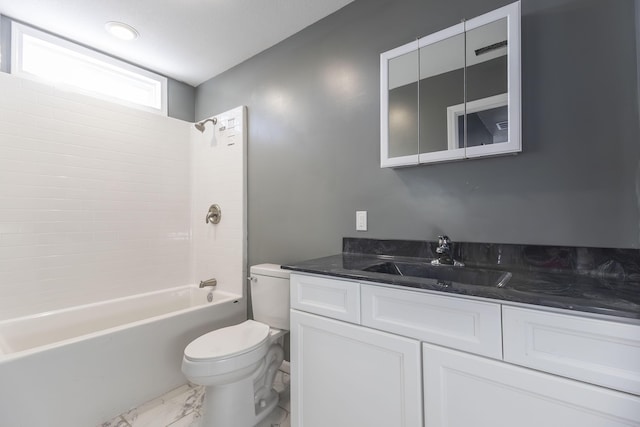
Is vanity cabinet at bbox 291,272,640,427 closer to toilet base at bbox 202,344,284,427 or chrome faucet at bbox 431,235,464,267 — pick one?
toilet base at bbox 202,344,284,427

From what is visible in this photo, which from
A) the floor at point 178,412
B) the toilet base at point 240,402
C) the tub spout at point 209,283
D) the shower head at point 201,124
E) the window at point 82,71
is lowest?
the floor at point 178,412

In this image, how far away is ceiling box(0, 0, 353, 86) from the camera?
5.85ft

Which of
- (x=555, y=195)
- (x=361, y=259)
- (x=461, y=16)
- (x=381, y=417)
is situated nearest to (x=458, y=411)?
(x=381, y=417)

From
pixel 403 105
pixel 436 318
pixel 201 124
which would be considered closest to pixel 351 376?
pixel 436 318

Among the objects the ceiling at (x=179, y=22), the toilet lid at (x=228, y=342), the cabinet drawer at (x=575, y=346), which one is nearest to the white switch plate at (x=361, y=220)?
the toilet lid at (x=228, y=342)

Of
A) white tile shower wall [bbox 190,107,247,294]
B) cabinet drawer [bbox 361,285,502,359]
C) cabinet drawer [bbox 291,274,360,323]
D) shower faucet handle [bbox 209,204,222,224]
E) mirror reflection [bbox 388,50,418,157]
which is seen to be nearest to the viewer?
cabinet drawer [bbox 361,285,502,359]

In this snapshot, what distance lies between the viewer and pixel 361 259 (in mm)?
1577

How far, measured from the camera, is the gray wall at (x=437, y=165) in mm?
1091

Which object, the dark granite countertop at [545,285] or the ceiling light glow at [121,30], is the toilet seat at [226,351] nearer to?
the dark granite countertop at [545,285]

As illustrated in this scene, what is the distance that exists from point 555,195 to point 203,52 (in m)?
2.55

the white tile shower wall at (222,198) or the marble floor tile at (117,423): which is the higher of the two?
the white tile shower wall at (222,198)

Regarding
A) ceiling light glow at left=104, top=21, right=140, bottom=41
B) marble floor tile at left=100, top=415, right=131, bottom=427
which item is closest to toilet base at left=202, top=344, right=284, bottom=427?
marble floor tile at left=100, top=415, right=131, bottom=427

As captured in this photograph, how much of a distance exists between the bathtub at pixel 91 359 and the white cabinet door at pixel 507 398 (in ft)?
5.39

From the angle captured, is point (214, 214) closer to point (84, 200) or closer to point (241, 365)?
point (84, 200)
